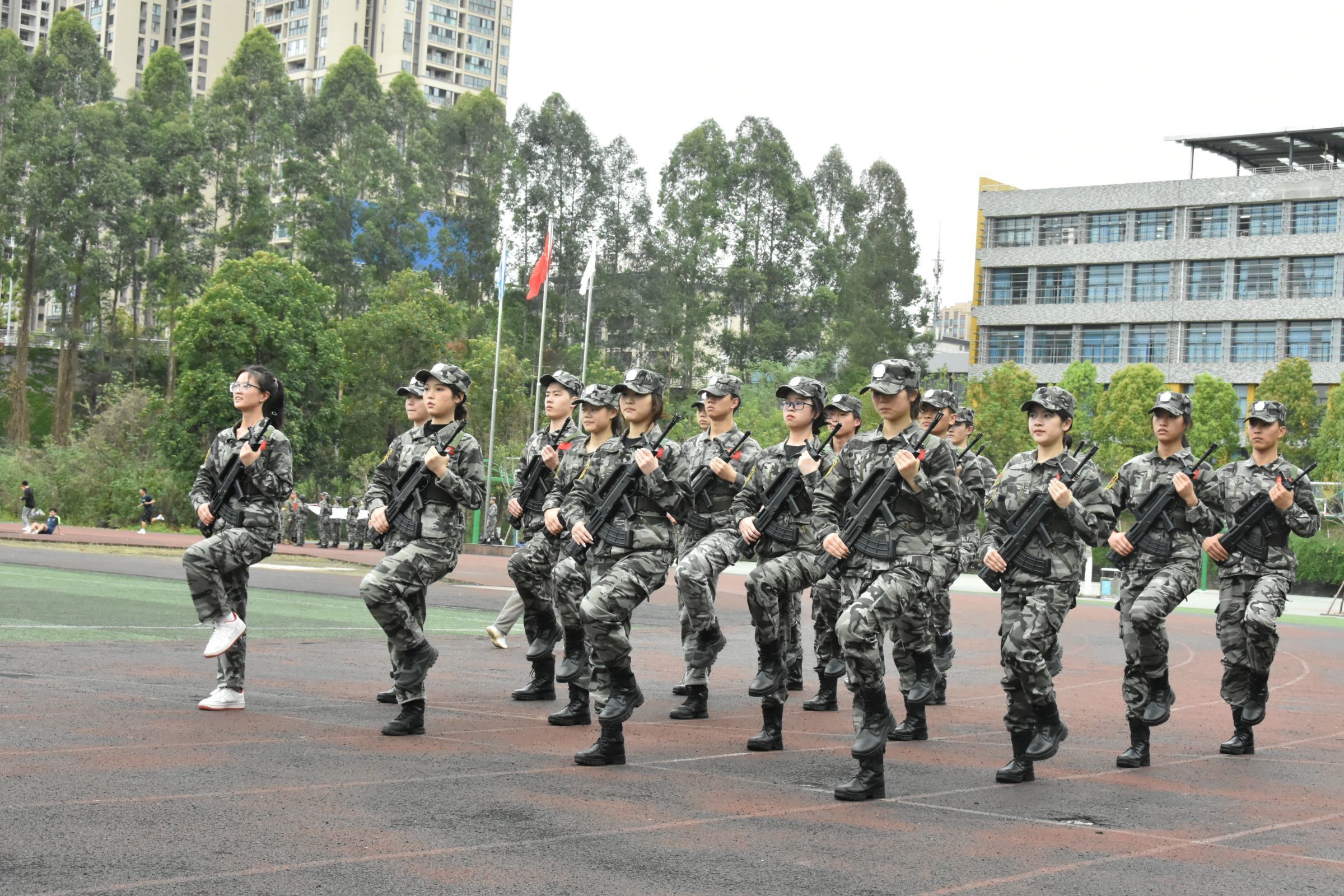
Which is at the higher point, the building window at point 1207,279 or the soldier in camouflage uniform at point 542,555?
the building window at point 1207,279

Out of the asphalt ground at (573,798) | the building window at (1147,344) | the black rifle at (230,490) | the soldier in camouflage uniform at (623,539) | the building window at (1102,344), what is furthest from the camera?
the building window at (1102,344)

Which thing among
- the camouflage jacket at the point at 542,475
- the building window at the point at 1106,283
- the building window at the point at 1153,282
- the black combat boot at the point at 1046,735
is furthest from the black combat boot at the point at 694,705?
the building window at the point at 1106,283

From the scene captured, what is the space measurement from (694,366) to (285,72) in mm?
28759

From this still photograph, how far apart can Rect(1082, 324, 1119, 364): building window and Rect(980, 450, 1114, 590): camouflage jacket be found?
7435 centimetres

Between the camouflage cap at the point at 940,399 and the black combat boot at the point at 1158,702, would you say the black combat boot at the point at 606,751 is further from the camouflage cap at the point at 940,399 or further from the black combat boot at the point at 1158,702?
the camouflage cap at the point at 940,399

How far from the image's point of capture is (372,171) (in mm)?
78500

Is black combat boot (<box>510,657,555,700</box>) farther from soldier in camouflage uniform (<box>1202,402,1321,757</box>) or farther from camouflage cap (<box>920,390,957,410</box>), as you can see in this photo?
soldier in camouflage uniform (<box>1202,402,1321,757</box>)

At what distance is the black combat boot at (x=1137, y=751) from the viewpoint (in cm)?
883

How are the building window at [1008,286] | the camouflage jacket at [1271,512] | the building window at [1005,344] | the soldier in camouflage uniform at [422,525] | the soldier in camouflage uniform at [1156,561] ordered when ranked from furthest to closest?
the building window at [1005,344]
the building window at [1008,286]
the camouflage jacket at [1271,512]
the soldier in camouflage uniform at [1156,561]
the soldier in camouflage uniform at [422,525]

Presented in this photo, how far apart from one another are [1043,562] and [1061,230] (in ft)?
254

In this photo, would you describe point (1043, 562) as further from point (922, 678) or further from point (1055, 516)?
point (922, 678)

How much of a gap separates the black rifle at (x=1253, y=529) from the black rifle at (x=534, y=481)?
196 inches

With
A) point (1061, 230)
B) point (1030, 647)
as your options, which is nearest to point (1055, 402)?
point (1030, 647)

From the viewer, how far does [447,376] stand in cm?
934
